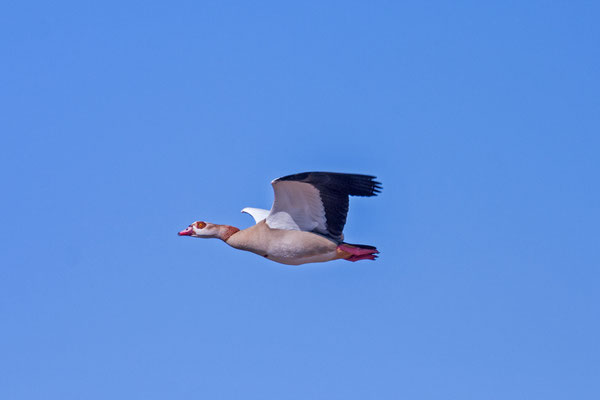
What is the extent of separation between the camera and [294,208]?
19766mm

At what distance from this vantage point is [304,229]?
65.1 feet

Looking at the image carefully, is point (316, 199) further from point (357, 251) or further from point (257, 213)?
point (257, 213)

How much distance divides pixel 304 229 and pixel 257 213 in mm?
2105

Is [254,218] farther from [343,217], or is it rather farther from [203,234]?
[343,217]

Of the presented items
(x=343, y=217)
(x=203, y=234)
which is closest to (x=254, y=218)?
(x=203, y=234)

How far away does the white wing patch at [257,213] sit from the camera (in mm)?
21375

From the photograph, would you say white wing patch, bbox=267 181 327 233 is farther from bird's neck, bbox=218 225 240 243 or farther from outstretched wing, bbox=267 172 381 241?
bird's neck, bbox=218 225 240 243

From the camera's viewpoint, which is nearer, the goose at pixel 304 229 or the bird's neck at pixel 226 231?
the goose at pixel 304 229

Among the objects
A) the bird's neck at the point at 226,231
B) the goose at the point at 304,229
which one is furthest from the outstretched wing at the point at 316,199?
the bird's neck at the point at 226,231

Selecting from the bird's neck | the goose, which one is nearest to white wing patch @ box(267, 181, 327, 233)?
the goose

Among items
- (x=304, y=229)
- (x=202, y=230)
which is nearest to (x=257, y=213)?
(x=202, y=230)

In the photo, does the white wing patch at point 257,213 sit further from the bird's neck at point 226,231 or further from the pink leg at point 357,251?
the pink leg at point 357,251

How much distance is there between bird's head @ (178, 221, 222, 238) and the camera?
20.9m

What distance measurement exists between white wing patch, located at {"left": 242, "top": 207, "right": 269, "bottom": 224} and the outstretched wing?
56.2 inches
